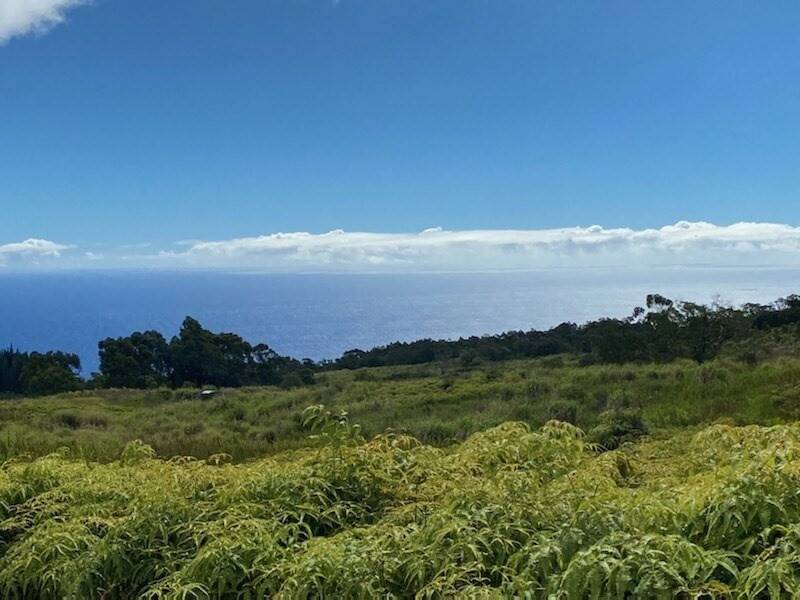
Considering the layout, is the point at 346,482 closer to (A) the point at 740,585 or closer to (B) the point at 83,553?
(B) the point at 83,553

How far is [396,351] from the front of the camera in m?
51.9

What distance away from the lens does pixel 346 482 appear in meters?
4.01

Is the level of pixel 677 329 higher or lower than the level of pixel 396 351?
higher

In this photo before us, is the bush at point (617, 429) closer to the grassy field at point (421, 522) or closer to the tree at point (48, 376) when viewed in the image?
the grassy field at point (421, 522)

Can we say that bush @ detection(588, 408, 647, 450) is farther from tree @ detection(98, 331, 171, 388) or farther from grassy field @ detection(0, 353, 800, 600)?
tree @ detection(98, 331, 171, 388)

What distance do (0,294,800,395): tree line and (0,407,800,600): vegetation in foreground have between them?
22.5m

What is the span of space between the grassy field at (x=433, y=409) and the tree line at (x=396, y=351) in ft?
25.5

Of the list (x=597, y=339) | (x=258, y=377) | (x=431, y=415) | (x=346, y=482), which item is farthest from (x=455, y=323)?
(x=346, y=482)

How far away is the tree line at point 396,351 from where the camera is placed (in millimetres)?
26062

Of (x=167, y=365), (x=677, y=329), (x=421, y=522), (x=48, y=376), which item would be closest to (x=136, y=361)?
(x=167, y=365)

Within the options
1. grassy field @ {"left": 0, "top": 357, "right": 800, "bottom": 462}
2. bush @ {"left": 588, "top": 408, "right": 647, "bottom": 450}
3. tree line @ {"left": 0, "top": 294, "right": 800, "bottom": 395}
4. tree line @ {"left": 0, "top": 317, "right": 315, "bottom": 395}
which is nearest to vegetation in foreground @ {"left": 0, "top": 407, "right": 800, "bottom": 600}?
grassy field @ {"left": 0, "top": 357, "right": 800, "bottom": 462}

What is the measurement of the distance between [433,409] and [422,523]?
1313 cm

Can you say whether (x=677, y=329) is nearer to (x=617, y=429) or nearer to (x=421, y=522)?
(x=617, y=429)

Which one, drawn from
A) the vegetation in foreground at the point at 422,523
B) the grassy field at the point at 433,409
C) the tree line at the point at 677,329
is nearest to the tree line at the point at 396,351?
the tree line at the point at 677,329
